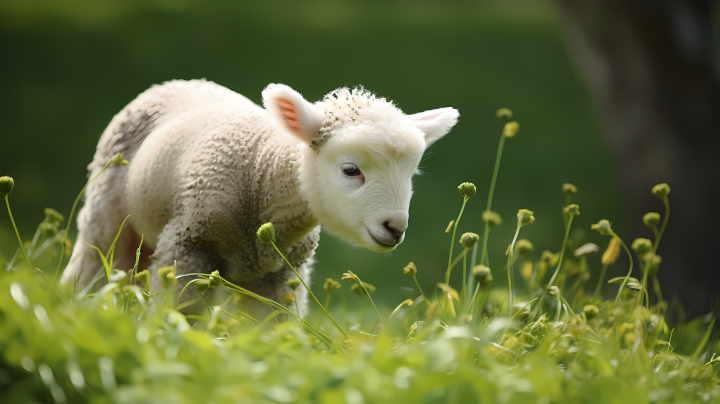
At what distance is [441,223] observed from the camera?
17.1ft

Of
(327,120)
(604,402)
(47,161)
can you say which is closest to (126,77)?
(47,161)

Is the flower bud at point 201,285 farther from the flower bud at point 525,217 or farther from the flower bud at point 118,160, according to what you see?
the flower bud at point 525,217

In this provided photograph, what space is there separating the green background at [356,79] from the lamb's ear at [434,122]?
2953 mm

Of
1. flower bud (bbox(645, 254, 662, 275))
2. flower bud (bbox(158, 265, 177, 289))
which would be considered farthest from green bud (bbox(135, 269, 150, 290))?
flower bud (bbox(645, 254, 662, 275))

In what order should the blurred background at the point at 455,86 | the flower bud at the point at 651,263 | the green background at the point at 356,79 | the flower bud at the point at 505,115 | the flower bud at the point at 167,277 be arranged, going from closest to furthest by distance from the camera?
the flower bud at the point at 167,277 < the flower bud at the point at 651,263 < the flower bud at the point at 505,115 < the blurred background at the point at 455,86 < the green background at the point at 356,79

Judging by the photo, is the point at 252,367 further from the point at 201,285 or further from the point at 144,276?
the point at 144,276

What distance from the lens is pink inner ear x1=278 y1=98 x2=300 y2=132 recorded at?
1.55m

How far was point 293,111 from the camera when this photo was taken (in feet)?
5.14

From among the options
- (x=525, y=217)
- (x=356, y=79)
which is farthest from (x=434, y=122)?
(x=356, y=79)

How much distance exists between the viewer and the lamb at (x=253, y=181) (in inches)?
59.6

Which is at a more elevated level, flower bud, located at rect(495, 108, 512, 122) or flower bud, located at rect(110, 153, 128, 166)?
flower bud, located at rect(495, 108, 512, 122)

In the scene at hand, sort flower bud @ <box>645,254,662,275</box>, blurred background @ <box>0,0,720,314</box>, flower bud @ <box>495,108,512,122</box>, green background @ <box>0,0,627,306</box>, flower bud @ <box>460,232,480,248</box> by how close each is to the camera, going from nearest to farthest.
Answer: flower bud @ <box>460,232,480,248</box>, flower bud @ <box>645,254,662,275</box>, flower bud @ <box>495,108,512,122</box>, blurred background @ <box>0,0,720,314</box>, green background @ <box>0,0,627,306</box>

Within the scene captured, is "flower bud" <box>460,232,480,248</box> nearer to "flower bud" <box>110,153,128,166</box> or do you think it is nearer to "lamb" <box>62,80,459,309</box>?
"lamb" <box>62,80,459,309</box>

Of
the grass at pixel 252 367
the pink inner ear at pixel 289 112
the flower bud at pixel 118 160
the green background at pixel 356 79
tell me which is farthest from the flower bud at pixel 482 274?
the green background at pixel 356 79
